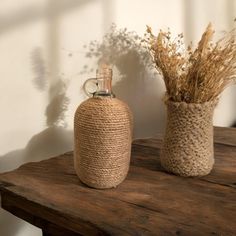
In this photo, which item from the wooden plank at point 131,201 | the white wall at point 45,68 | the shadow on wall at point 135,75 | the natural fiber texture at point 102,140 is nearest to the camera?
the wooden plank at point 131,201

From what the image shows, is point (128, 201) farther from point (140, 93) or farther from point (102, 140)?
point (140, 93)

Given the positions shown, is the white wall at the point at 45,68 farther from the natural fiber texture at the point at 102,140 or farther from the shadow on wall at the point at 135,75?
the natural fiber texture at the point at 102,140

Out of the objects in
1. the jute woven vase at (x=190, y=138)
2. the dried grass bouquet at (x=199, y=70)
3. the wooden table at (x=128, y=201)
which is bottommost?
the wooden table at (x=128, y=201)

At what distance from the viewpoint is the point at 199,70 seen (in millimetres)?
802

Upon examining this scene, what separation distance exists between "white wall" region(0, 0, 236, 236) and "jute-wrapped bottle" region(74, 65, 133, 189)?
0.26m

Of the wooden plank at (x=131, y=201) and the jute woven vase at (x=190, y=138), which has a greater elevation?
the jute woven vase at (x=190, y=138)

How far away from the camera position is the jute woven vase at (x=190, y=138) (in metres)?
0.83

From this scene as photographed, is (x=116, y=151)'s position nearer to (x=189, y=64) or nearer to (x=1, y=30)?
(x=189, y=64)

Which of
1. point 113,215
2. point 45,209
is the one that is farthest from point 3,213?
point 113,215

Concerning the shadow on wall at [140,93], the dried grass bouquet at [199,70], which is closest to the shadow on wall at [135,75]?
the shadow on wall at [140,93]

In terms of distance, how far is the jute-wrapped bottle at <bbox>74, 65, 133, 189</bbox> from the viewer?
29.0 inches

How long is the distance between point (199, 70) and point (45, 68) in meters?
0.44

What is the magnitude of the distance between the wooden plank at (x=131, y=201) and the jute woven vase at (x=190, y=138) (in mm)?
29

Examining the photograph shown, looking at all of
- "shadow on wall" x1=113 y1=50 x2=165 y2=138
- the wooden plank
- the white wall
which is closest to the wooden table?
the wooden plank
